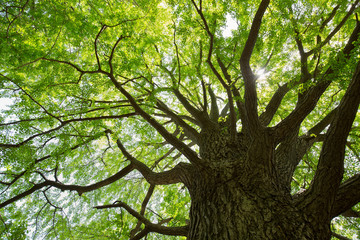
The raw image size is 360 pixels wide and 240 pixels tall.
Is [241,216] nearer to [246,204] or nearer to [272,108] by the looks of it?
[246,204]

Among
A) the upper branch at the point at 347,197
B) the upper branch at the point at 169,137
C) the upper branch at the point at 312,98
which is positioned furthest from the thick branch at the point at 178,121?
the upper branch at the point at 347,197

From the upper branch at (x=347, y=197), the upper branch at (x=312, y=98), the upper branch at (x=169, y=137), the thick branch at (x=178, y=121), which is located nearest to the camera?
the upper branch at (x=347, y=197)

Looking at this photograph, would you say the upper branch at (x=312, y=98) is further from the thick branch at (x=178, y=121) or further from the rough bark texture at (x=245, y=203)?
the thick branch at (x=178, y=121)

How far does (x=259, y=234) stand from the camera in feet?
5.41

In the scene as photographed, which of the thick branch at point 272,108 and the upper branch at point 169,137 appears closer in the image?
the upper branch at point 169,137

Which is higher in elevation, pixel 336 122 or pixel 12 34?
pixel 12 34

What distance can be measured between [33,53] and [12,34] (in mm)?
532

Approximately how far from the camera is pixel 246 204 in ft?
6.57

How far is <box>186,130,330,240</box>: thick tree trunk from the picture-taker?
1.69 metres

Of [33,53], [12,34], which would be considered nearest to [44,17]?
[12,34]

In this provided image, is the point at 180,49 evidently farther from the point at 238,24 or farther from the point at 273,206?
the point at 273,206

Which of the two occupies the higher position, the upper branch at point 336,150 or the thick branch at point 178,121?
the thick branch at point 178,121

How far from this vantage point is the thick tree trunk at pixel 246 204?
1.69 metres

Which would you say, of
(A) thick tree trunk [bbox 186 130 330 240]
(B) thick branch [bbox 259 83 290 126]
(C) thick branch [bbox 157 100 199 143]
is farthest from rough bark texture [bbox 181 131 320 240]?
(B) thick branch [bbox 259 83 290 126]
